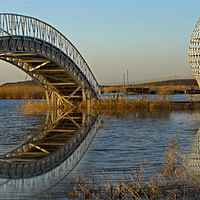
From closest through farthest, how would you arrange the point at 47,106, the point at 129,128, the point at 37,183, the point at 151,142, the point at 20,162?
the point at 37,183 < the point at 20,162 < the point at 151,142 < the point at 129,128 < the point at 47,106

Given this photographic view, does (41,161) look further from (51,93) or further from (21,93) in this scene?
(21,93)

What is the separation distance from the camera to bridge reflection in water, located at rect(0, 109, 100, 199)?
10601 millimetres

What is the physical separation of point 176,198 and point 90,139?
10.1 metres

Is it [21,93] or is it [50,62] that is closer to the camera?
[50,62]

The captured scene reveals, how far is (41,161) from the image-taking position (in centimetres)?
1409

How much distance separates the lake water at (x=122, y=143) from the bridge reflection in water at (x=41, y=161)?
13.4 inches

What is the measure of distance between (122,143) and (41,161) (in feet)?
14.8

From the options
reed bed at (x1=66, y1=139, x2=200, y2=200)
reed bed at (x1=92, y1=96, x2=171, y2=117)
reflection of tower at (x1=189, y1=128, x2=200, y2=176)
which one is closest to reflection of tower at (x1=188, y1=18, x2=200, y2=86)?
reed bed at (x1=92, y1=96, x2=171, y2=117)

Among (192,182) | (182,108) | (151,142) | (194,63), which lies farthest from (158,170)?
(194,63)

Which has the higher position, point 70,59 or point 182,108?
point 70,59

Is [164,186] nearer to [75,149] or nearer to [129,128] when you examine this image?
[75,149]

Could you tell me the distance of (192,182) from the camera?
10.4 metres

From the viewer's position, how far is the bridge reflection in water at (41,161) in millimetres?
10601

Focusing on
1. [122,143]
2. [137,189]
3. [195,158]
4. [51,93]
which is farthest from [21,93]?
[137,189]
